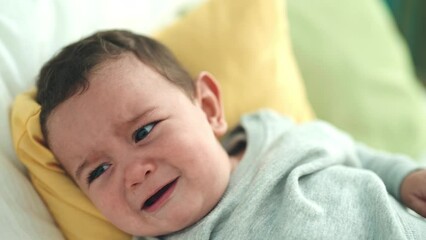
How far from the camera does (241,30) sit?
1148 millimetres

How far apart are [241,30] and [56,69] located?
0.43 m

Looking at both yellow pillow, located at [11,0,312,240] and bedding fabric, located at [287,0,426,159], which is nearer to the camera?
yellow pillow, located at [11,0,312,240]

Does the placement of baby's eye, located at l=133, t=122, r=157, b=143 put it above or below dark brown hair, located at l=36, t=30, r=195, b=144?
below

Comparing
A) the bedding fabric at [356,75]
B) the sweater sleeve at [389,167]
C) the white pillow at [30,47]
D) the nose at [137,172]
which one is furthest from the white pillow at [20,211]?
the bedding fabric at [356,75]

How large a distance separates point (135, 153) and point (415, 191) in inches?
20.2

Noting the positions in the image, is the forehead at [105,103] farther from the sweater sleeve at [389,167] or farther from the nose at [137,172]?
the sweater sleeve at [389,167]

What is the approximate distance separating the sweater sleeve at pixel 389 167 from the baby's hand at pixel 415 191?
14mm

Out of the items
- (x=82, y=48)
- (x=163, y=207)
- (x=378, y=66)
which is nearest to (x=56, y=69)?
(x=82, y=48)

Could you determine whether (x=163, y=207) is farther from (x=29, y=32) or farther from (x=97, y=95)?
(x=29, y=32)

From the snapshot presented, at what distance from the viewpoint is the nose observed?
81cm

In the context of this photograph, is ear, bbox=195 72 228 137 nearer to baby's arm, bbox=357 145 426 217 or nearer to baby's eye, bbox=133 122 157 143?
baby's eye, bbox=133 122 157 143

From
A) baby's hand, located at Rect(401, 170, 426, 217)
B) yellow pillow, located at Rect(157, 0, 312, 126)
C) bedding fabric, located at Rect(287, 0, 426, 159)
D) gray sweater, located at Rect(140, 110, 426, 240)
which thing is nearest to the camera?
gray sweater, located at Rect(140, 110, 426, 240)

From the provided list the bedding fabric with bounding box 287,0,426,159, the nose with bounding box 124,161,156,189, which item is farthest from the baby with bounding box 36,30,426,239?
the bedding fabric with bounding box 287,0,426,159

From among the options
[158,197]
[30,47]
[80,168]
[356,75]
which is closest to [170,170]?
[158,197]
